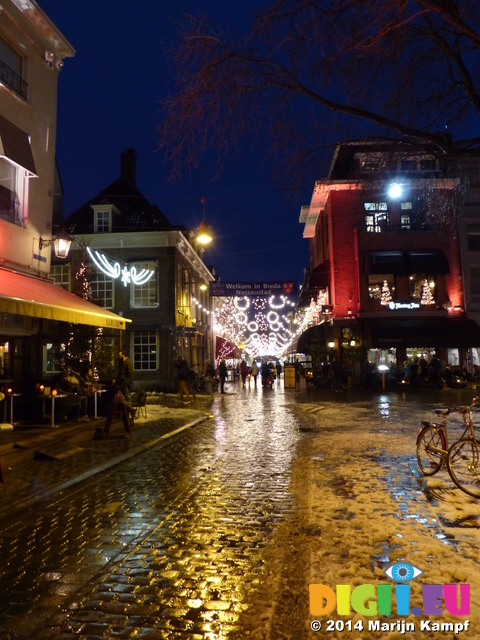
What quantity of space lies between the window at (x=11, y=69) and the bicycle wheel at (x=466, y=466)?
12.1m

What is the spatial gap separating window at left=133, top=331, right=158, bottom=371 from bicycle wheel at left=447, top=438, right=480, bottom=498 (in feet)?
71.6

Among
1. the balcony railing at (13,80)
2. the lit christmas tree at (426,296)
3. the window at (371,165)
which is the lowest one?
the window at (371,165)

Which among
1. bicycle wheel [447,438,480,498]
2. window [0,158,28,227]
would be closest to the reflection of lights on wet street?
bicycle wheel [447,438,480,498]

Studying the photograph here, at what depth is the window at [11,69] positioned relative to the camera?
11.7 meters

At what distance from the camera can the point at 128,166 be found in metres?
32.1

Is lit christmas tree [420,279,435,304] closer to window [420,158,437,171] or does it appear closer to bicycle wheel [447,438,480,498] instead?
window [420,158,437,171]

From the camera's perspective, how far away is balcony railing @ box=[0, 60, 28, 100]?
11.7 meters

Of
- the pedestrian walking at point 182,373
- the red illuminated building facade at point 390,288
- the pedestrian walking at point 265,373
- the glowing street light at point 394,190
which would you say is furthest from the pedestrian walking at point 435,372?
the glowing street light at point 394,190

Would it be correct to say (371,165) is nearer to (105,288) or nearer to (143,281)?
(143,281)

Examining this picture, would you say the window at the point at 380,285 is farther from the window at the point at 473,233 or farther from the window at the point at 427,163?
the window at the point at 427,163

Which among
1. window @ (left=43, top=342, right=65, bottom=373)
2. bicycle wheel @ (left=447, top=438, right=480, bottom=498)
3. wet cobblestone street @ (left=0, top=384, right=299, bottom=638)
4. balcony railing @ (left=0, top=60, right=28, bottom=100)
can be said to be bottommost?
wet cobblestone street @ (left=0, top=384, right=299, bottom=638)

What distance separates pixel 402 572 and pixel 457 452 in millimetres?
2985

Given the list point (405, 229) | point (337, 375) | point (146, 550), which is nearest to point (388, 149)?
point (146, 550)

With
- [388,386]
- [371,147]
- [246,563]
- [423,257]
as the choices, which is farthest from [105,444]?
[423,257]
